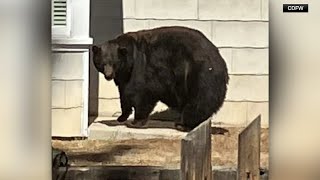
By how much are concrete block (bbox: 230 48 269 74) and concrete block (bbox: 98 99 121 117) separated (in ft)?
1.38

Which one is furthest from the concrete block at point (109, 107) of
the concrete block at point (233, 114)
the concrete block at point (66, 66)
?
the concrete block at point (233, 114)

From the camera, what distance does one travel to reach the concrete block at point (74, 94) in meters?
2.77

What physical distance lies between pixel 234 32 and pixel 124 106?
0.47m

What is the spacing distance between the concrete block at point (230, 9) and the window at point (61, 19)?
47cm

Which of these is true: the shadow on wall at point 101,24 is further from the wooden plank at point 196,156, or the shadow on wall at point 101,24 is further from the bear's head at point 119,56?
the wooden plank at point 196,156

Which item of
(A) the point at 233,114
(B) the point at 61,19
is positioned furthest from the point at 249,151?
(B) the point at 61,19

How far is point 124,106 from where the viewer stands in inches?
110

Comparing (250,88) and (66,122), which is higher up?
(250,88)

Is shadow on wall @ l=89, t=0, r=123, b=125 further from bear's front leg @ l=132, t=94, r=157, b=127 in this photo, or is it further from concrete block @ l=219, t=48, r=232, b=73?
concrete block @ l=219, t=48, r=232, b=73

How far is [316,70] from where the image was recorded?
108 inches

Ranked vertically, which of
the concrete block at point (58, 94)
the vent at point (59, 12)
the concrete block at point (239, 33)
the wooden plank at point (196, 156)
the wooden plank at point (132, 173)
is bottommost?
the wooden plank at point (132, 173)

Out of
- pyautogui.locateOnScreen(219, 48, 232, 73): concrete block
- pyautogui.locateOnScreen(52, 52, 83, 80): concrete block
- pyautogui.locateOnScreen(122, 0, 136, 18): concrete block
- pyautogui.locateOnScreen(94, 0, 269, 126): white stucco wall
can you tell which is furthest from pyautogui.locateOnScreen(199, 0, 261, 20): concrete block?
pyautogui.locateOnScreen(52, 52, 83, 80): concrete block

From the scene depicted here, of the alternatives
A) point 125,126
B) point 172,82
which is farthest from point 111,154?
point 172,82

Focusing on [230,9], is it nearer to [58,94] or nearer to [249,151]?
[249,151]
